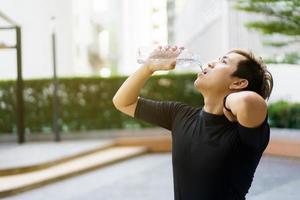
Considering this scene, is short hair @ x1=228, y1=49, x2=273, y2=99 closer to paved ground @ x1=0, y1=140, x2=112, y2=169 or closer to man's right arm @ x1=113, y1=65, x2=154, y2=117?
man's right arm @ x1=113, y1=65, x2=154, y2=117

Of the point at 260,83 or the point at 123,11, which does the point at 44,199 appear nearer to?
the point at 260,83

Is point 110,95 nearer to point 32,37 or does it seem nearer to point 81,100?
point 81,100

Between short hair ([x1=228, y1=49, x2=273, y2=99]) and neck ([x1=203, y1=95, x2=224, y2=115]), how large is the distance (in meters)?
0.10

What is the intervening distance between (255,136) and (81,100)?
32.2 feet

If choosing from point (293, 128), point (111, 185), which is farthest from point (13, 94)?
point (293, 128)

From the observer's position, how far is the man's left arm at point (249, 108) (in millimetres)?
1513

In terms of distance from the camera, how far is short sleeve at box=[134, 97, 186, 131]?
1968mm

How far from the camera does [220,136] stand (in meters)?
1.69

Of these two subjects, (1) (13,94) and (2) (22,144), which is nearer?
(2) (22,144)

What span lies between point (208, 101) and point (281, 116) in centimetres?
872

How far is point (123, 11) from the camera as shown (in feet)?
149

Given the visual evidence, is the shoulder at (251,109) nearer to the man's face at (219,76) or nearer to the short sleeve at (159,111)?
the man's face at (219,76)

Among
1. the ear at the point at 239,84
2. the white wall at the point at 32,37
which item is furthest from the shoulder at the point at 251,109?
the white wall at the point at 32,37

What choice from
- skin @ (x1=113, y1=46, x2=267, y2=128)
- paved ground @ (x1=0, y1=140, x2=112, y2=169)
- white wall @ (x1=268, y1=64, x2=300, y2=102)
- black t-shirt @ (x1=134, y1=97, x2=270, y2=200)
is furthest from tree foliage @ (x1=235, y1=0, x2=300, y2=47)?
black t-shirt @ (x1=134, y1=97, x2=270, y2=200)
